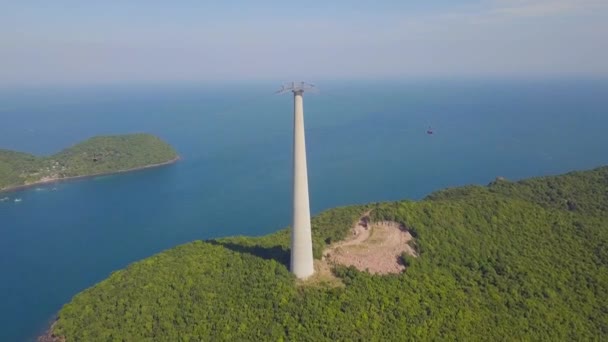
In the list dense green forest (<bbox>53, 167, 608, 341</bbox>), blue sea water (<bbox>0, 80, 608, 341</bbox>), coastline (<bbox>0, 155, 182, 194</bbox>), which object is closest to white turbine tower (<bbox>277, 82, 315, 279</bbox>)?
dense green forest (<bbox>53, 167, 608, 341</bbox>)

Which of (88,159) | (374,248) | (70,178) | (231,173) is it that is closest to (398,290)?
(374,248)

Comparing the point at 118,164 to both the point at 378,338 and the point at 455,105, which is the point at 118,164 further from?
the point at 455,105

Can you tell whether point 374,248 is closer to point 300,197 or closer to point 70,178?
point 300,197

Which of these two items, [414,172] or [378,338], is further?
[414,172]

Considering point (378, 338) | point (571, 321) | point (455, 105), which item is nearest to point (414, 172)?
A: point (571, 321)

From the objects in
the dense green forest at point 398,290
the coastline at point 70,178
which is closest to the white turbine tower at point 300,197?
the dense green forest at point 398,290

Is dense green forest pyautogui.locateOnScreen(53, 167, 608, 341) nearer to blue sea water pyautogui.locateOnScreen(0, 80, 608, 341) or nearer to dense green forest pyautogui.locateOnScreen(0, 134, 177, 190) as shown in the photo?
blue sea water pyautogui.locateOnScreen(0, 80, 608, 341)
